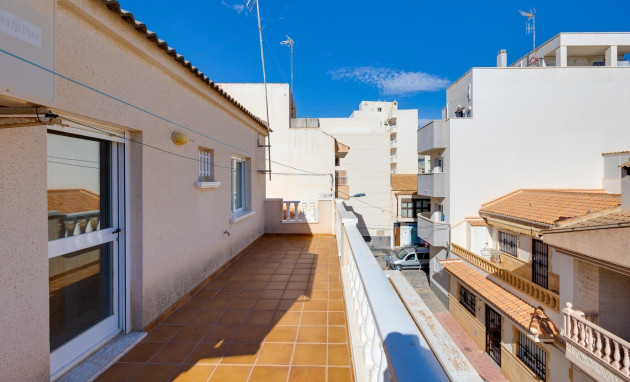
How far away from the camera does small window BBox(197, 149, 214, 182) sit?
5070 millimetres

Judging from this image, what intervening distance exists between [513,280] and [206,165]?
11.9 m

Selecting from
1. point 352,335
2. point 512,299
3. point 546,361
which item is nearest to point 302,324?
point 352,335

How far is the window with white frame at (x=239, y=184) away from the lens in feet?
22.9

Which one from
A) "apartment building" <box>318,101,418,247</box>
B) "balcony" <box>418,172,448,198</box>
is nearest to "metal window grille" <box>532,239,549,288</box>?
"balcony" <box>418,172,448,198</box>

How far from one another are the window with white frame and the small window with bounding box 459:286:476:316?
12118mm

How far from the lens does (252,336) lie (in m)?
3.16

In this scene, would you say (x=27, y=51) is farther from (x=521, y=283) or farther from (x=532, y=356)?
(x=532, y=356)

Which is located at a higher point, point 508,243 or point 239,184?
point 239,184

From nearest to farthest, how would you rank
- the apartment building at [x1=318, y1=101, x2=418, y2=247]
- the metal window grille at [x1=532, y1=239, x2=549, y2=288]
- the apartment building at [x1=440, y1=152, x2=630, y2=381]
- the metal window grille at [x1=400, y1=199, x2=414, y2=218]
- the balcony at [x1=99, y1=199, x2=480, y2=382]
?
the balcony at [x1=99, y1=199, x2=480, y2=382]
the apartment building at [x1=440, y1=152, x2=630, y2=381]
the metal window grille at [x1=532, y1=239, x2=549, y2=288]
the metal window grille at [x1=400, y1=199, x2=414, y2=218]
the apartment building at [x1=318, y1=101, x2=418, y2=247]

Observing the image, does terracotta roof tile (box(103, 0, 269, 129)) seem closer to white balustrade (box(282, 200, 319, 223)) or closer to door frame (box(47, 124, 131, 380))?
door frame (box(47, 124, 131, 380))

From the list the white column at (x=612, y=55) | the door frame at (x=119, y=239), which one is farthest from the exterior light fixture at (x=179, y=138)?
the white column at (x=612, y=55)

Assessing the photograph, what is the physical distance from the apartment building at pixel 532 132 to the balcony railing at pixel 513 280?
146 centimetres

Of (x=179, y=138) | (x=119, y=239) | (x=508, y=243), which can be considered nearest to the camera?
(x=119, y=239)

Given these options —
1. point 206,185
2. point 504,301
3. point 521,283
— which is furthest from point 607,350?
point 206,185
